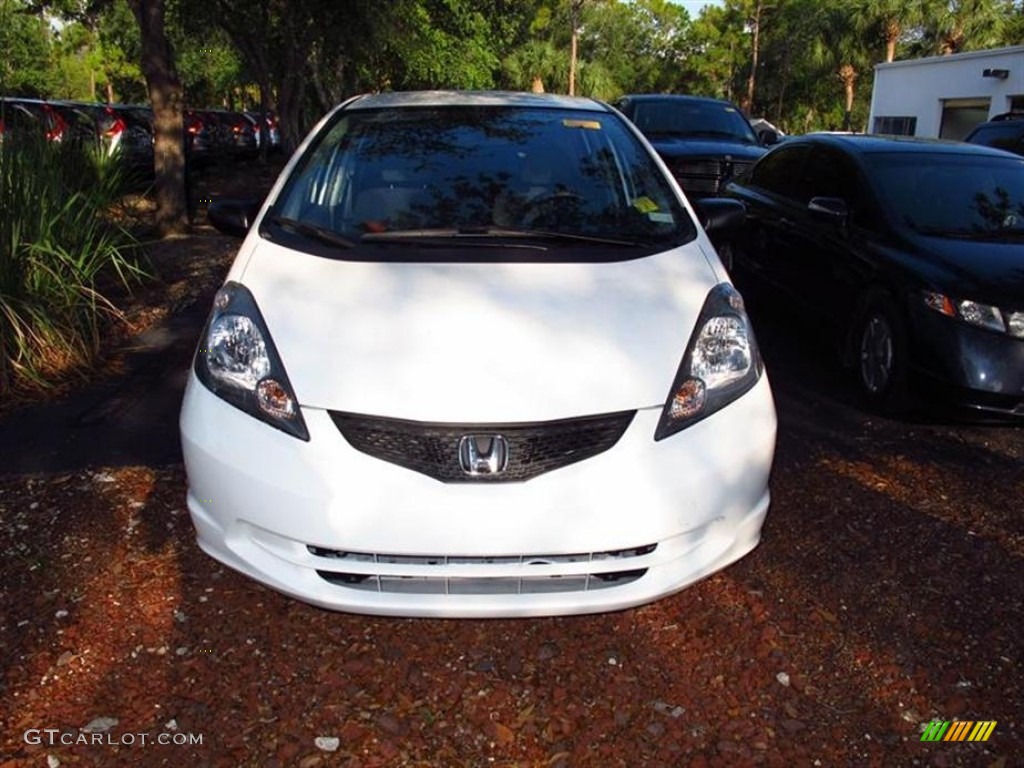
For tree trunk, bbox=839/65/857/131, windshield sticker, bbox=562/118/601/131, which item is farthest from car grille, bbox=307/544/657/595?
tree trunk, bbox=839/65/857/131

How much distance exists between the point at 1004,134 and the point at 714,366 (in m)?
9.43

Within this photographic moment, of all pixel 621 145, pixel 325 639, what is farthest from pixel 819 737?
pixel 621 145

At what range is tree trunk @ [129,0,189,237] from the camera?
9.83m

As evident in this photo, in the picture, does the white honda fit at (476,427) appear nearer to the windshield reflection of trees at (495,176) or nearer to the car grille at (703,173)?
the windshield reflection of trees at (495,176)

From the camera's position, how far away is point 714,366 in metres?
2.87

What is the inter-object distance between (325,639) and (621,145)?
2521 mm

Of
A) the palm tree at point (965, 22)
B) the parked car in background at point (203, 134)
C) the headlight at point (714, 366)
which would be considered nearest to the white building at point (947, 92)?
the palm tree at point (965, 22)

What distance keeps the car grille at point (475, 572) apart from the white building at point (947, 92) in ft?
84.2

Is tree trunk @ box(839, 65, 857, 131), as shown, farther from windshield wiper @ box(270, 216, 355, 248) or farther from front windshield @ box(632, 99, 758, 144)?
windshield wiper @ box(270, 216, 355, 248)

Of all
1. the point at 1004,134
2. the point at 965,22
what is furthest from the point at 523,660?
the point at 965,22

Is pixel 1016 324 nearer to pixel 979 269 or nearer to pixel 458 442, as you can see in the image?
pixel 979 269

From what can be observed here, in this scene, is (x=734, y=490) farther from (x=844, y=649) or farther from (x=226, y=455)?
(x=226, y=455)

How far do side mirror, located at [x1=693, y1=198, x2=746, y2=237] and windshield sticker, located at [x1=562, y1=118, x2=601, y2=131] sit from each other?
0.62 meters

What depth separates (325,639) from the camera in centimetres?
296
